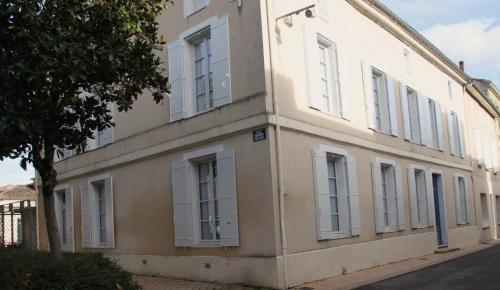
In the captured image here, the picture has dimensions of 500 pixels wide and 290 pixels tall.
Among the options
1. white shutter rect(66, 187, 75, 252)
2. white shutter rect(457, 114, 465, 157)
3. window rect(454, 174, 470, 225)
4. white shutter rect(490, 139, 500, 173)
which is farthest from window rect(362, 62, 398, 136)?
white shutter rect(490, 139, 500, 173)

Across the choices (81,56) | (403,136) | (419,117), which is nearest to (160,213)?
(81,56)

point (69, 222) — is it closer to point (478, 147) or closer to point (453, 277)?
point (453, 277)

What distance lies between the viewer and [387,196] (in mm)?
13992

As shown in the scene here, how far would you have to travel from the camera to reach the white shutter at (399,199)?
46.3 ft

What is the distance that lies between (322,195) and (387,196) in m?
3.97

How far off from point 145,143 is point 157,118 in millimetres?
678

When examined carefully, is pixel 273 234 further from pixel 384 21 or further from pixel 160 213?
pixel 384 21

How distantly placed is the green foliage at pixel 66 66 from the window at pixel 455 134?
14586 mm

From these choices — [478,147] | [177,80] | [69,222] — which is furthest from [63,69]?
[478,147]

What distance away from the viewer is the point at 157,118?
12133 mm

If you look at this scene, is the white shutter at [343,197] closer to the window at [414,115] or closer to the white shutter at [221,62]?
the white shutter at [221,62]

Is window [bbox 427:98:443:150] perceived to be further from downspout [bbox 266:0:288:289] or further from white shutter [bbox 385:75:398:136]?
downspout [bbox 266:0:288:289]

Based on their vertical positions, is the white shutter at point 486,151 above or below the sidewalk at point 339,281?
above

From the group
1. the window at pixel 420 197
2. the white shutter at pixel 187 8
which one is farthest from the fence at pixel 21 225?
the window at pixel 420 197
